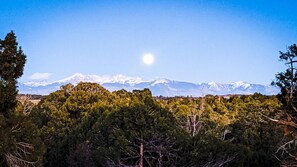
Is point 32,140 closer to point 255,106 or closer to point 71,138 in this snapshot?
point 71,138

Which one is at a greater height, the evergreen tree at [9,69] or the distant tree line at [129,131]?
the evergreen tree at [9,69]

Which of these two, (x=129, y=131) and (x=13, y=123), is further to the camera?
(x=129, y=131)

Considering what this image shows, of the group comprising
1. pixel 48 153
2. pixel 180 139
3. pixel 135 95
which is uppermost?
pixel 135 95

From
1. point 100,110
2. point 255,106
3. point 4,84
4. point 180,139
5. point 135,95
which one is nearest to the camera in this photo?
point 4,84

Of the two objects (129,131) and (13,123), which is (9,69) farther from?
(129,131)

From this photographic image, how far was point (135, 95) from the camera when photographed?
1236 inches

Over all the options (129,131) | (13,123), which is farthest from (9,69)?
(129,131)

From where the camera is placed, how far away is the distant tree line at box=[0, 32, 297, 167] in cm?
1553

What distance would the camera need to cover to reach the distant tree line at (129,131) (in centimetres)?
1553

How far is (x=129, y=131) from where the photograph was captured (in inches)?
877

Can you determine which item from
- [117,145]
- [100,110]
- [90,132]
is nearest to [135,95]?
[100,110]

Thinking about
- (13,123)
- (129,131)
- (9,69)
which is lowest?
(129,131)

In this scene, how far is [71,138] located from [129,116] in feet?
21.1

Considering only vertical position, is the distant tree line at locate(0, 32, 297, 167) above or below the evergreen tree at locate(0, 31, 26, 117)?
below
